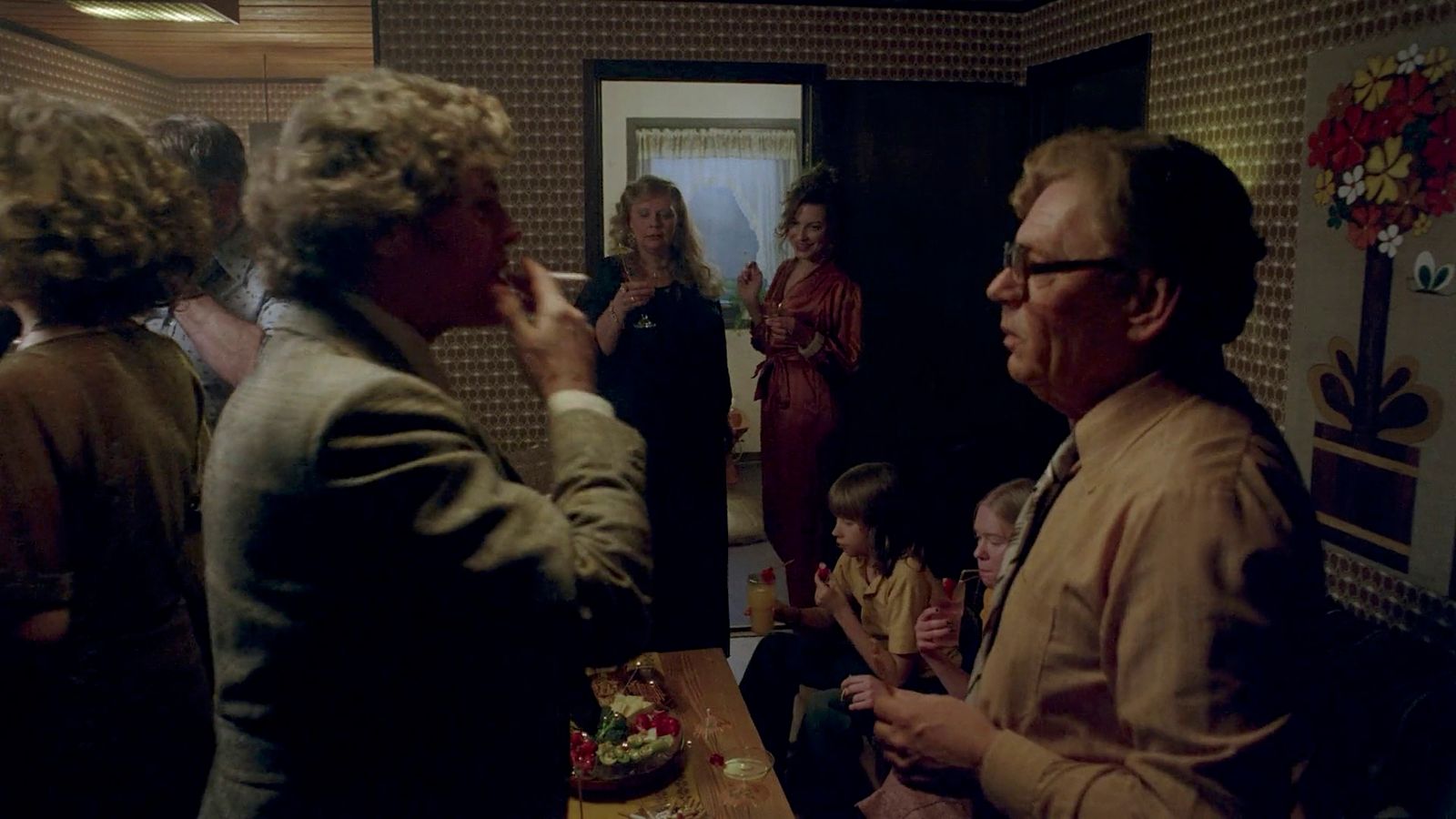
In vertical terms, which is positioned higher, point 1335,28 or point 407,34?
point 407,34

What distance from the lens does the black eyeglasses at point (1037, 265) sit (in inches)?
44.6

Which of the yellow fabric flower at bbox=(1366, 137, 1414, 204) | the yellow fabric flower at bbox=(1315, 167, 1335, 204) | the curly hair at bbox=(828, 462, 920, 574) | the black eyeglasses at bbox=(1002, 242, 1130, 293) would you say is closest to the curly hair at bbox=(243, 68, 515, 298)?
the black eyeglasses at bbox=(1002, 242, 1130, 293)

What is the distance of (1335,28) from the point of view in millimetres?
2545

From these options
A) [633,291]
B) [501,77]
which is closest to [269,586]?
[633,291]

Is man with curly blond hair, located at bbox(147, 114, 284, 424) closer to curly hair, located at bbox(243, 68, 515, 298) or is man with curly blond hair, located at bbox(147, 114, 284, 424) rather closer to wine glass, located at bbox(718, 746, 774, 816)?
curly hair, located at bbox(243, 68, 515, 298)

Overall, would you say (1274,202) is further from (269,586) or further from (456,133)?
(269,586)

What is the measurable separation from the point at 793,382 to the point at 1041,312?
2750 mm

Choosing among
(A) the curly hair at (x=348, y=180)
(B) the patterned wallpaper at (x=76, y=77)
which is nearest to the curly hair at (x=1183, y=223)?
(A) the curly hair at (x=348, y=180)

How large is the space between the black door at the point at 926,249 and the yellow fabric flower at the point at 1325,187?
1.64 m

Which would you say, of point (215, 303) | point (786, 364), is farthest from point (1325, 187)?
point (215, 303)

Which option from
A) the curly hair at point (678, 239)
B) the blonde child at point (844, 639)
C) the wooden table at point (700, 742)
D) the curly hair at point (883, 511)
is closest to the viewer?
the wooden table at point (700, 742)

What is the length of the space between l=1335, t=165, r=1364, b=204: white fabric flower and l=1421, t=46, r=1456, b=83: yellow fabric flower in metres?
0.25

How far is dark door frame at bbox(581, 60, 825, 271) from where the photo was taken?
13.2 ft

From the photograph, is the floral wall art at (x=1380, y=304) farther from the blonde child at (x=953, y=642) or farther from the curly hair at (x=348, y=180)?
the curly hair at (x=348, y=180)
